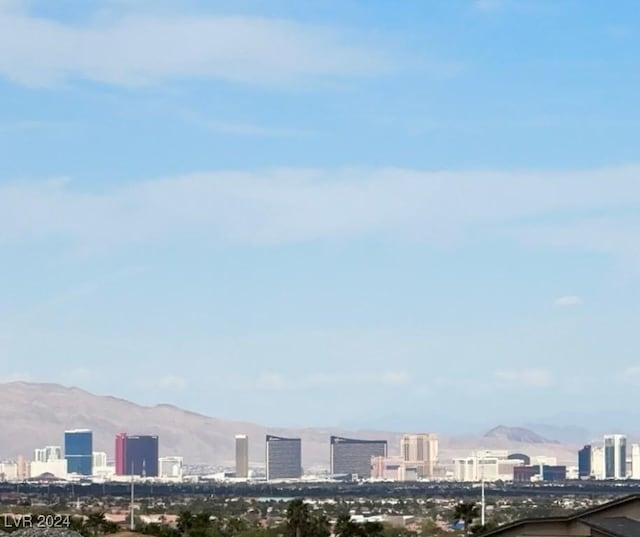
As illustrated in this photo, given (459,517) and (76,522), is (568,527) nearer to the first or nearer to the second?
(459,517)

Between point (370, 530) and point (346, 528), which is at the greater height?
point (346, 528)

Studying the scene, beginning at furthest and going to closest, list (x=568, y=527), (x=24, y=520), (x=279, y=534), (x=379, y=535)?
(x=279, y=534)
(x=379, y=535)
(x=24, y=520)
(x=568, y=527)

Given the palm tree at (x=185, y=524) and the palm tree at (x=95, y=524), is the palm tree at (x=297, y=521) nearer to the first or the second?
the palm tree at (x=185, y=524)

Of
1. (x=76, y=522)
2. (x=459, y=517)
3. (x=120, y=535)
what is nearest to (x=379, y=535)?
(x=459, y=517)

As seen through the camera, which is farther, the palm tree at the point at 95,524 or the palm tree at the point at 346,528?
the palm tree at the point at 95,524

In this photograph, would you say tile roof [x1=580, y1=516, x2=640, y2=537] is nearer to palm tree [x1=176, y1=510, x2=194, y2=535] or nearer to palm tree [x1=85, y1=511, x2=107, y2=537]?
palm tree [x1=85, y1=511, x2=107, y2=537]

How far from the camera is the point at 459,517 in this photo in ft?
397

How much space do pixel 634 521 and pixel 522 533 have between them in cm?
381

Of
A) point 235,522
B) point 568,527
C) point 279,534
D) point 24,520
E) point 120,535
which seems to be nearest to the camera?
point 568,527

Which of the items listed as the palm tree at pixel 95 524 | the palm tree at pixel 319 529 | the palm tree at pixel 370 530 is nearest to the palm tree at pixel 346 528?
the palm tree at pixel 370 530

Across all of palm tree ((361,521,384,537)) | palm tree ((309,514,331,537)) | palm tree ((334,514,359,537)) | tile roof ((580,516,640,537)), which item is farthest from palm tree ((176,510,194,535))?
tile roof ((580,516,640,537))

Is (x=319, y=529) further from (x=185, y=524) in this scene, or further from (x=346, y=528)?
(x=346, y=528)

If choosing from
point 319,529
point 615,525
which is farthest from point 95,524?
point 615,525

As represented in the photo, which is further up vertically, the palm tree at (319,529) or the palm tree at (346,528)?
the palm tree at (346,528)
